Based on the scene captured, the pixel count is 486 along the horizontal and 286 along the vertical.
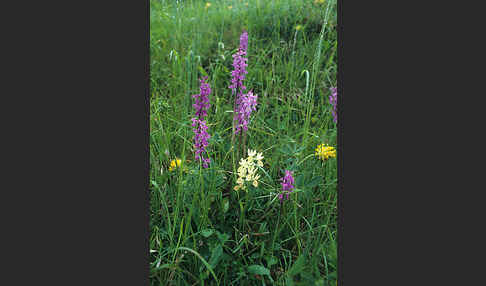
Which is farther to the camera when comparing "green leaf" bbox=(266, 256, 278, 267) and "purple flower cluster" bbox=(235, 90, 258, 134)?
"purple flower cluster" bbox=(235, 90, 258, 134)

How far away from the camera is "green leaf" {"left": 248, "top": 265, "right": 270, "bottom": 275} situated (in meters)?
1.45

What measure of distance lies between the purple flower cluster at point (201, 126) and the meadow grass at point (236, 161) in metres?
0.05

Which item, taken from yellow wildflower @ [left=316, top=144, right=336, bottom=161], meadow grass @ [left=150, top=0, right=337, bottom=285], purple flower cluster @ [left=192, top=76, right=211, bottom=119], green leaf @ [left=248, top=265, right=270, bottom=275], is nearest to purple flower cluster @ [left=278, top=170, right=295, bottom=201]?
meadow grass @ [left=150, top=0, right=337, bottom=285]

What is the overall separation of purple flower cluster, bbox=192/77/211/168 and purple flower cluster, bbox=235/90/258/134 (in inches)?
6.7

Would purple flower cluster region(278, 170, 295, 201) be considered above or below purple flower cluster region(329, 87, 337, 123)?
below

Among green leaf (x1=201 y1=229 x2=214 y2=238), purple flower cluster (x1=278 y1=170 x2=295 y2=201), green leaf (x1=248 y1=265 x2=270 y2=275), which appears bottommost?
green leaf (x1=248 y1=265 x2=270 y2=275)

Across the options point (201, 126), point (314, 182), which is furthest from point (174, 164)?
point (314, 182)

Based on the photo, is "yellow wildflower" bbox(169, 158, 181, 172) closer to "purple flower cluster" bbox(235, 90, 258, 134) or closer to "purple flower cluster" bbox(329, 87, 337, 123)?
"purple flower cluster" bbox(235, 90, 258, 134)

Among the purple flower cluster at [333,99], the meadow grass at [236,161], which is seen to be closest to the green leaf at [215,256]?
the meadow grass at [236,161]

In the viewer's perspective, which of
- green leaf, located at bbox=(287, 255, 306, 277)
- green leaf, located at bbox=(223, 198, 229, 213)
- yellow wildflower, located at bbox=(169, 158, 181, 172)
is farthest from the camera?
yellow wildflower, located at bbox=(169, 158, 181, 172)

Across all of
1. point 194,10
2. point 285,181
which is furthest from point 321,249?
point 194,10

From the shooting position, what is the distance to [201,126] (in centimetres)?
167

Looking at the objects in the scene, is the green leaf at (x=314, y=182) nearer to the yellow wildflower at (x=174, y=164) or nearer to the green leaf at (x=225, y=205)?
the green leaf at (x=225, y=205)

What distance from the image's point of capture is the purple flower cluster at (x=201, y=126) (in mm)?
1667
